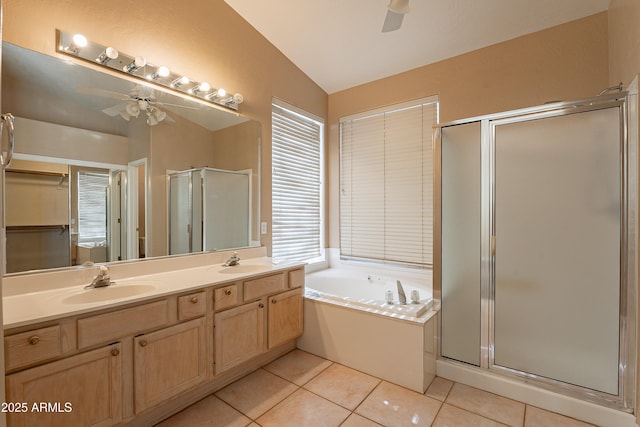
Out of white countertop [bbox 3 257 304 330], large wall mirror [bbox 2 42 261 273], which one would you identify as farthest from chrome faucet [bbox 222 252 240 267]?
large wall mirror [bbox 2 42 261 273]

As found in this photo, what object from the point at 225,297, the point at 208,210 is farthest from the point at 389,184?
the point at 225,297

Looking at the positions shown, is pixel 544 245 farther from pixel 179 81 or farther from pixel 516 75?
pixel 179 81

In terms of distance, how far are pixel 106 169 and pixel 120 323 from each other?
0.97m

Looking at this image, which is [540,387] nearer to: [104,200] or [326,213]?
[326,213]

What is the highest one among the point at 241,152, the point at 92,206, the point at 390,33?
the point at 390,33

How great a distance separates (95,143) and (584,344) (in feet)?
10.4

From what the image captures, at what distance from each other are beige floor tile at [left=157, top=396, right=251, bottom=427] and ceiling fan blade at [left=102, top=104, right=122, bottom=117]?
1.89 m

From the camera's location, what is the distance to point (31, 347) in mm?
1227

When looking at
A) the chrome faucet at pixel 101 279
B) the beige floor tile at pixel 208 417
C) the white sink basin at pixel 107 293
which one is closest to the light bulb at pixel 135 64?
the chrome faucet at pixel 101 279

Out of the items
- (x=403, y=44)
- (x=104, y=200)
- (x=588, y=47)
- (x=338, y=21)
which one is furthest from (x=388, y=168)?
(x=104, y=200)

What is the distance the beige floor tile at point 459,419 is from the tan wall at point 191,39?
193cm

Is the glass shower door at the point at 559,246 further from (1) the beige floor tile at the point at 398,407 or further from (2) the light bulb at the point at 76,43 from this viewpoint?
(2) the light bulb at the point at 76,43

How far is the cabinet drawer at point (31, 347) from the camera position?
118cm

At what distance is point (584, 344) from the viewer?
1.81 m
